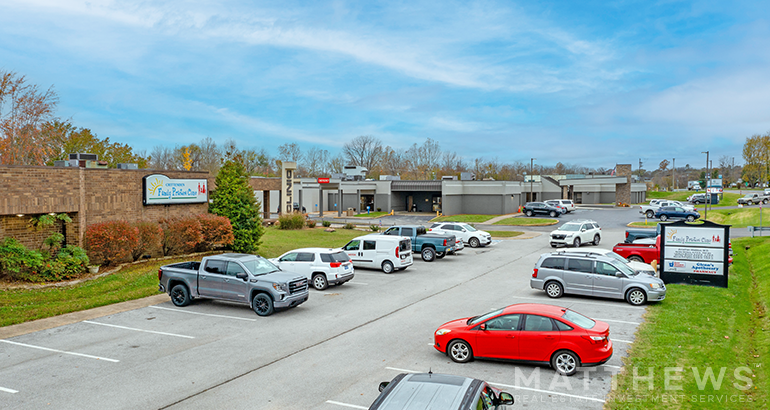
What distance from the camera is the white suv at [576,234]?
30.9 metres

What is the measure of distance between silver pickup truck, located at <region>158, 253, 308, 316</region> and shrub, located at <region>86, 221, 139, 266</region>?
535cm

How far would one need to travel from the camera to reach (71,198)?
19.2m

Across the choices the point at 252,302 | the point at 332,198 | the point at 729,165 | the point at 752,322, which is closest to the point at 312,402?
the point at 252,302

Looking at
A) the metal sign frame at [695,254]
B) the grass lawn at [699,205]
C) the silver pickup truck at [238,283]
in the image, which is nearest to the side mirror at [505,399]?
the silver pickup truck at [238,283]

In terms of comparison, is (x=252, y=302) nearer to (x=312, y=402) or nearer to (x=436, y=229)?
(x=312, y=402)

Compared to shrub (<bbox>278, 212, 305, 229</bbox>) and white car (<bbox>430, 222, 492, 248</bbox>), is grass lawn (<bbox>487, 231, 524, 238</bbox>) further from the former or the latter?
shrub (<bbox>278, 212, 305, 229</bbox>)

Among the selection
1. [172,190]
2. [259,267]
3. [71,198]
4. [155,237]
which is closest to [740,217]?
[259,267]

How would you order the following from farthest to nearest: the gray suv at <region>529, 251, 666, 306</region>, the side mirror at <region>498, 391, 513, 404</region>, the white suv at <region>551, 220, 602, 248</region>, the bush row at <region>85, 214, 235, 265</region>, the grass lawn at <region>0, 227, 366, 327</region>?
the white suv at <region>551, 220, 602, 248</region>, the bush row at <region>85, 214, 235, 265</region>, the gray suv at <region>529, 251, 666, 306</region>, the grass lawn at <region>0, 227, 366, 327</region>, the side mirror at <region>498, 391, 513, 404</region>

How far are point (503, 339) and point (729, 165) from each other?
177 m

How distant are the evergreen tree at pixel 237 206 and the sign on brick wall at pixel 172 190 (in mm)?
884

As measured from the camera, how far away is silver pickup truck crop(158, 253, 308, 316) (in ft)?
47.6

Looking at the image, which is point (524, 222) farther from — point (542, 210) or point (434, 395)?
point (434, 395)

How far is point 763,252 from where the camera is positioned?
25016mm

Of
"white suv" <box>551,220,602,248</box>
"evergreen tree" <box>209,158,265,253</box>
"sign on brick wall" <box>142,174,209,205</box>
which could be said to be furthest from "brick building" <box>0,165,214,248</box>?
"white suv" <box>551,220,602,248</box>
